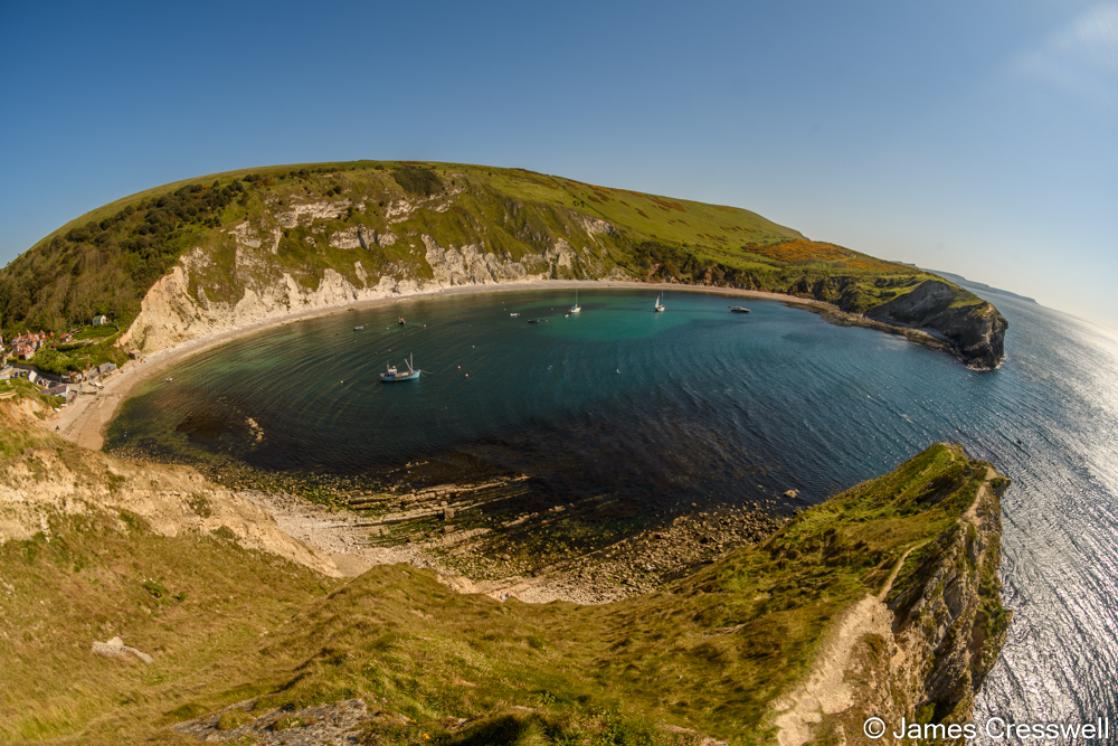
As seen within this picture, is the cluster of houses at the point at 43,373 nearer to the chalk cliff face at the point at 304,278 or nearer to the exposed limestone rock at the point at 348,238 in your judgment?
the chalk cliff face at the point at 304,278

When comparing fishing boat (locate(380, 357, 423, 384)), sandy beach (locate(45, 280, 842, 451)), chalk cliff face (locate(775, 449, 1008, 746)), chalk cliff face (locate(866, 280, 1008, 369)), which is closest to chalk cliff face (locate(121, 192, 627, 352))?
sandy beach (locate(45, 280, 842, 451))

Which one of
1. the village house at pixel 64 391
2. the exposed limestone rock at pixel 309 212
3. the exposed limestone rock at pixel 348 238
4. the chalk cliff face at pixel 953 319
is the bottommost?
the village house at pixel 64 391

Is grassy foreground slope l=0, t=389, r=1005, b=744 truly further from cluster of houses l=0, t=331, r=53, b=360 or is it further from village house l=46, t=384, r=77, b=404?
cluster of houses l=0, t=331, r=53, b=360

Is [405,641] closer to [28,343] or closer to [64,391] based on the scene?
[64,391]

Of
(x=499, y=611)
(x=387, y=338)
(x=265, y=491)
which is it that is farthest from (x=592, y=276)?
(x=499, y=611)

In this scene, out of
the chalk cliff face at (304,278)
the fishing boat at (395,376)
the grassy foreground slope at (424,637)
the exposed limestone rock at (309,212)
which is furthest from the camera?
the exposed limestone rock at (309,212)

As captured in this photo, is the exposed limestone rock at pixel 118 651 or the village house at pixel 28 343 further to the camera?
the village house at pixel 28 343

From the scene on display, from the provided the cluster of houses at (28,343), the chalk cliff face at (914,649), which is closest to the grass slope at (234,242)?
the cluster of houses at (28,343)
